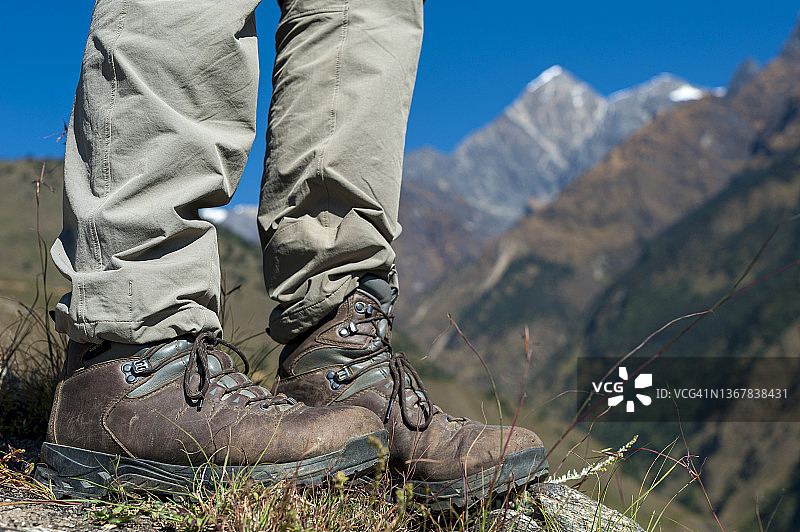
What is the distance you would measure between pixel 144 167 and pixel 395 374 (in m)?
0.94

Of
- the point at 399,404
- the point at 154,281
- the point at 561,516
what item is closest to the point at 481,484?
the point at 399,404

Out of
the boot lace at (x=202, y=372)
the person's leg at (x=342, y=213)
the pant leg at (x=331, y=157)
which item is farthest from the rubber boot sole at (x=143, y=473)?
the pant leg at (x=331, y=157)

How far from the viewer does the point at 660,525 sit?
6.94 feet

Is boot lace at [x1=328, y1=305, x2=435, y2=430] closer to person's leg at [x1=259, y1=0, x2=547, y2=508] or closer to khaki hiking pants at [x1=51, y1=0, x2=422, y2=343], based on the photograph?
person's leg at [x1=259, y1=0, x2=547, y2=508]

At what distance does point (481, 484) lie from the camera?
71.4 inches

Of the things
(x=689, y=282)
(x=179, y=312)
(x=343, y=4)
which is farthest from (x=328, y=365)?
(x=689, y=282)

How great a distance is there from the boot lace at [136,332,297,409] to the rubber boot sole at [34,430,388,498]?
0.19 metres

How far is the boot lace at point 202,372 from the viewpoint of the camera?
69.3 inches

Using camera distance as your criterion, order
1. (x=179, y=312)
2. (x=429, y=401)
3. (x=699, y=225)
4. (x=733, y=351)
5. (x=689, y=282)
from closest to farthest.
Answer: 1. (x=179, y=312)
2. (x=429, y=401)
3. (x=733, y=351)
4. (x=689, y=282)
5. (x=699, y=225)

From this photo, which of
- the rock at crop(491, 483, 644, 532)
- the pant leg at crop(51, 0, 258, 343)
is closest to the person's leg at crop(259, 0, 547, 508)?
the rock at crop(491, 483, 644, 532)

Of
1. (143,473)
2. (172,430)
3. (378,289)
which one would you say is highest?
(378,289)

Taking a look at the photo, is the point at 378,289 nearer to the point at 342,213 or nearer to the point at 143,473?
the point at 342,213

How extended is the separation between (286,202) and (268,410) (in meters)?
0.69

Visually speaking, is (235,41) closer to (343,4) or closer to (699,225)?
(343,4)
